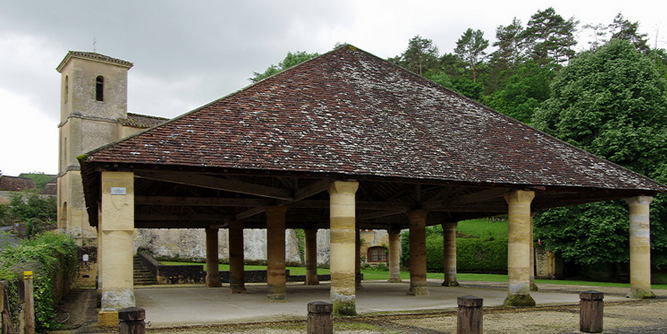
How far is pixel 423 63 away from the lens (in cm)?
6284

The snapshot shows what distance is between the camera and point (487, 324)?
1130 cm

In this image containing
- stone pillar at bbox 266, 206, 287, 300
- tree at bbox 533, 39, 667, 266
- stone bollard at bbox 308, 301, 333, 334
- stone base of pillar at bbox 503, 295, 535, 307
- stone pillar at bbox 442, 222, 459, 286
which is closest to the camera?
stone bollard at bbox 308, 301, 333, 334

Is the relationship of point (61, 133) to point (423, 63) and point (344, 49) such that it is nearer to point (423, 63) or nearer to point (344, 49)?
point (344, 49)

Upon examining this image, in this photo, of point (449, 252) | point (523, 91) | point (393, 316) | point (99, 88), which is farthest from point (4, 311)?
point (523, 91)

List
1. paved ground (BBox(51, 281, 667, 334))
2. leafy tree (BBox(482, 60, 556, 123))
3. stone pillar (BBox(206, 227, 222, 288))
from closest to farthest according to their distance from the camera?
paved ground (BBox(51, 281, 667, 334)) < stone pillar (BBox(206, 227, 222, 288)) < leafy tree (BBox(482, 60, 556, 123))

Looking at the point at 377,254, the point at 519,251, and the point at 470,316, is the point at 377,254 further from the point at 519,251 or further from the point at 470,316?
the point at 470,316

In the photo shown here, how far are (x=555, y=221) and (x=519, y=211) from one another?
14.9 meters

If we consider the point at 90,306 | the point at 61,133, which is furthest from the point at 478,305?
the point at 61,133

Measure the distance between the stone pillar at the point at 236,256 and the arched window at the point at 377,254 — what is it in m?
21.7

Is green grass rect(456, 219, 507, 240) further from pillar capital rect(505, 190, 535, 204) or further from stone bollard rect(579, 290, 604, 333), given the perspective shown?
stone bollard rect(579, 290, 604, 333)

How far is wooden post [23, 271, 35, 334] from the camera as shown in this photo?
948 centimetres

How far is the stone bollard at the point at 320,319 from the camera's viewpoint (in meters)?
8.02

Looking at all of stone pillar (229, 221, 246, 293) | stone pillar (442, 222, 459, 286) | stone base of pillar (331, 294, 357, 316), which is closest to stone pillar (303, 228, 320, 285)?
stone pillar (229, 221, 246, 293)

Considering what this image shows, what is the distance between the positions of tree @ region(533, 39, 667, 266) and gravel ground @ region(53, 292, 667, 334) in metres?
13.1
